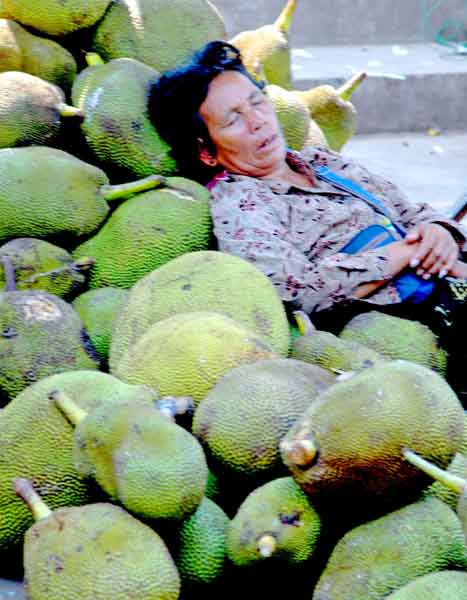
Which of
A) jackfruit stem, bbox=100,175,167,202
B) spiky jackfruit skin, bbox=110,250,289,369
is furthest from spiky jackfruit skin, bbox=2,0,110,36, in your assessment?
spiky jackfruit skin, bbox=110,250,289,369

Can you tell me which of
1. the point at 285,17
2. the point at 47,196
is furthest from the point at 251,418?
the point at 285,17

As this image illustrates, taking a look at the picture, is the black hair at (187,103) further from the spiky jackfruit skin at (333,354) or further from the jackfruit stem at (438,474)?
the jackfruit stem at (438,474)

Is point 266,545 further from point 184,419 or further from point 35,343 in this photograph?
point 35,343

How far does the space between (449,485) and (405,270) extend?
1154 mm

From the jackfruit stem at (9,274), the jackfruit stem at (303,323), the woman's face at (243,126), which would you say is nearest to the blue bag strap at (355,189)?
the woman's face at (243,126)

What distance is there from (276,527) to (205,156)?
1438 mm

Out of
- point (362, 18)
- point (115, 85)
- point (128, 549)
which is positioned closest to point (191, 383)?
point (128, 549)

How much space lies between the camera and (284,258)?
7.88 ft

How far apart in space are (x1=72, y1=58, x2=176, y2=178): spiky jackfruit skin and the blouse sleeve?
0.22 metres

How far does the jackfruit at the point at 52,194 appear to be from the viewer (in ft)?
7.84

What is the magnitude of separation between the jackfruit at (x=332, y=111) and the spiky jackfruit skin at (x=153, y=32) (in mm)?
457

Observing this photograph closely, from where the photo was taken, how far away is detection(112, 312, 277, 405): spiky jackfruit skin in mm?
1795

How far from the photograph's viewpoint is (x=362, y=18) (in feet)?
23.3

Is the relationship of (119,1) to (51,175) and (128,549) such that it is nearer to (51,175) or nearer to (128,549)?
(51,175)
